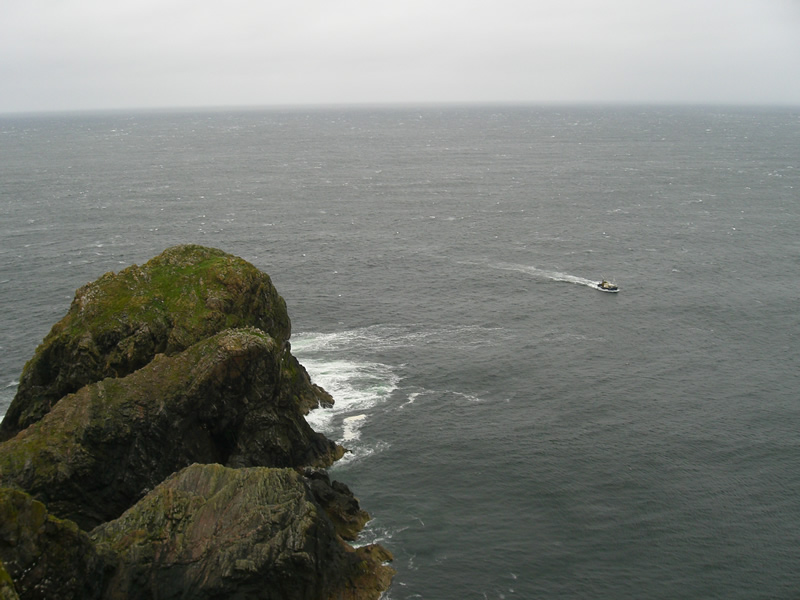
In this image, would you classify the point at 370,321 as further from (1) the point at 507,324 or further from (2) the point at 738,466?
(2) the point at 738,466

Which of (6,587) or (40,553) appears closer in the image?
(6,587)

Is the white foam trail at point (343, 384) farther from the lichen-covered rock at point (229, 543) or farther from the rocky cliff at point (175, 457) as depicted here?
the lichen-covered rock at point (229, 543)

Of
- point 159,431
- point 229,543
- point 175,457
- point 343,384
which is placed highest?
point 159,431

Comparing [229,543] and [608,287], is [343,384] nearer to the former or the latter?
[229,543]

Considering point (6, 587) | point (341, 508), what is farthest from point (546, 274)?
point (6, 587)

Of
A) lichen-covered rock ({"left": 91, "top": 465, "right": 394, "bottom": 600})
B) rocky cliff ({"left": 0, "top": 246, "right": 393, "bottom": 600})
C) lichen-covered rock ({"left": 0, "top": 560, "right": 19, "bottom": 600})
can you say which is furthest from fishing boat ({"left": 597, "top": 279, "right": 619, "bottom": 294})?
lichen-covered rock ({"left": 0, "top": 560, "right": 19, "bottom": 600})
